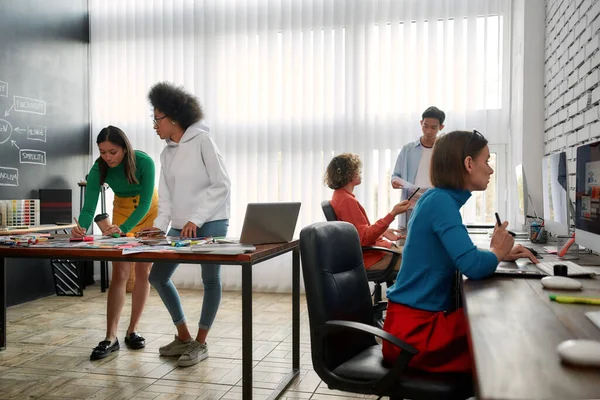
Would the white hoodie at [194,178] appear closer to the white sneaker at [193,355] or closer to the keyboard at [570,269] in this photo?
the white sneaker at [193,355]

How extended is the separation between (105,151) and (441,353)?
2.28 meters

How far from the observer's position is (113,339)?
3314 millimetres

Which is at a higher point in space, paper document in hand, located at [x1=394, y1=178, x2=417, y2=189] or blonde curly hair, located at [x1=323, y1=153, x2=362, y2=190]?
blonde curly hair, located at [x1=323, y1=153, x2=362, y2=190]

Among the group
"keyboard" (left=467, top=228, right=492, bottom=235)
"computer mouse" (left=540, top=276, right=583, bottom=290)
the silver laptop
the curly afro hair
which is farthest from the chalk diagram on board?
"computer mouse" (left=540, top=276, right=583, bottom=290)

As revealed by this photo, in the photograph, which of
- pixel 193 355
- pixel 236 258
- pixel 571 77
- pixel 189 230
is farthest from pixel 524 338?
pixel 571 77

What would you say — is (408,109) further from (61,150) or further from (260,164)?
(61,150)

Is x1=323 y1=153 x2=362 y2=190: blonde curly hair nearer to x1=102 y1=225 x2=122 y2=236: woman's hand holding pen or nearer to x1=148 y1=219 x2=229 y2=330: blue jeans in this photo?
x1=148 y1=219 x2=229 y2=330: blue jeans

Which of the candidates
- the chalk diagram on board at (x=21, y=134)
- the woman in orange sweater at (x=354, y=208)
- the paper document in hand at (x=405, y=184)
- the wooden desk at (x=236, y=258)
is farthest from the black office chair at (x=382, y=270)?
the chalk diagram on board at (x=21, y=134)

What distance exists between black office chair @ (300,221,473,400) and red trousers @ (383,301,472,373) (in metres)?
0.03

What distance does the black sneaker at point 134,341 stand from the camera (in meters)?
3.41

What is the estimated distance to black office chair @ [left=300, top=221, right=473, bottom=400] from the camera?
151cm

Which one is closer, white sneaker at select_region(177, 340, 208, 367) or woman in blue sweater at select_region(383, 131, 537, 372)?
woman in blue sweater at select_region(383, 131, 537, 372)

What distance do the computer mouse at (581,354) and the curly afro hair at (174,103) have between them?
251 cm

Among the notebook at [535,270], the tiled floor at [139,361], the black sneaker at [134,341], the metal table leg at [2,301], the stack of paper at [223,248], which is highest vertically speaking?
the stack of paper at [223,248]
